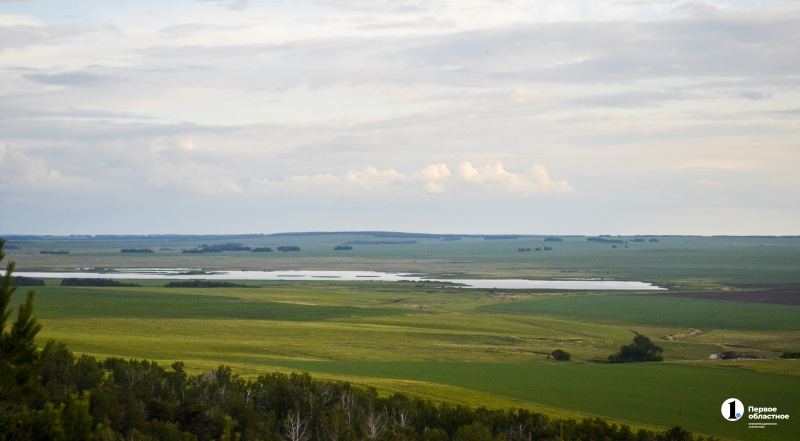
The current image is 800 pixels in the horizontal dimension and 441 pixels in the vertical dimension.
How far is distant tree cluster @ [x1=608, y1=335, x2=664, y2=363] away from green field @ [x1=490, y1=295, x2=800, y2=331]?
20607mm

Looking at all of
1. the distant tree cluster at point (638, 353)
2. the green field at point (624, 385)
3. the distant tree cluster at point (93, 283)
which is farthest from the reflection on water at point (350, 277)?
the green field at point (624, 385)

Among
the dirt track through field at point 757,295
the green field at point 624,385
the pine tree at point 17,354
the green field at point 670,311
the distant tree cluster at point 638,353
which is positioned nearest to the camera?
the pine tree at point 17,354

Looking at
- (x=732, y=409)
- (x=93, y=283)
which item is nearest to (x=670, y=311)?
(x=732, y=409)

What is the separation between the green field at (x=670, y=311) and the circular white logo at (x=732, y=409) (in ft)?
129

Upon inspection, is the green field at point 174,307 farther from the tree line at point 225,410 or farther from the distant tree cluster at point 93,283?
the tree line at point 225,410

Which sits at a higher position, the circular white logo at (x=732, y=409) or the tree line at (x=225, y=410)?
the tree line at (x=225, y=410)

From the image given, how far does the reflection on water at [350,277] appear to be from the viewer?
129 m

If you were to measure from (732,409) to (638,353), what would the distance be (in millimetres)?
20164

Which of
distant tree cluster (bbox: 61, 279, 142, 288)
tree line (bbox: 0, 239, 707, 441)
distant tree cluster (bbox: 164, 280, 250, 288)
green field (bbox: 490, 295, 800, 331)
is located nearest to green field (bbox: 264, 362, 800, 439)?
tree line (bbox: 0, 239, 707, 441)

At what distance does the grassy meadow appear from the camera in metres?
42.0

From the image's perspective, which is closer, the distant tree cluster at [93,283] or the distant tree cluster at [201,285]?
the distant tree cluster at [93,283]

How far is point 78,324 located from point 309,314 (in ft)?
80.5

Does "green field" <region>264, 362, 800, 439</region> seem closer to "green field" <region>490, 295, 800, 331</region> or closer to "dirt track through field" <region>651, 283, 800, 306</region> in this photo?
"green field" <region>490, 295, 800, 331</region>

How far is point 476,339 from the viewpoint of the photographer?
67.7 metres
